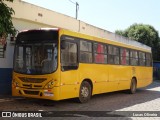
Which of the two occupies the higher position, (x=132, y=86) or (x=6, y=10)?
(x=6, y=10)

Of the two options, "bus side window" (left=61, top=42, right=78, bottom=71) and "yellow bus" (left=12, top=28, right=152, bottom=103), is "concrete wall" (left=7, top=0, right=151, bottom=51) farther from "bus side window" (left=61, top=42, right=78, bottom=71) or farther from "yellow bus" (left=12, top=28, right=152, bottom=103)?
"bus side window" (left=61, top=42, right=78, bottom=71)

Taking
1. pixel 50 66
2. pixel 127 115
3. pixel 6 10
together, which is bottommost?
pixel 127 115

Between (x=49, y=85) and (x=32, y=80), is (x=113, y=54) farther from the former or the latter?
(x=32, y=80)

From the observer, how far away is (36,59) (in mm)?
11484

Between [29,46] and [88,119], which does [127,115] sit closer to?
[88,119]

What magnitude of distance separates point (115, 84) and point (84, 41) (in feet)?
12.2

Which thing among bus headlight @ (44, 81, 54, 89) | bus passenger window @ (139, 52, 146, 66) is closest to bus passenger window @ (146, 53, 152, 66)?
bus passenger window @ (139, 52, 146, 66)

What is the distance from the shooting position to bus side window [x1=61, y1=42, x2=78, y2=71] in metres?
11.5

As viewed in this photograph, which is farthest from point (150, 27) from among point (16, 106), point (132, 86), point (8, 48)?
point (16, 106)

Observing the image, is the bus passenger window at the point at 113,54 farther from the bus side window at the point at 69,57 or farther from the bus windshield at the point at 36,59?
the bus windshield at the point at 36,59

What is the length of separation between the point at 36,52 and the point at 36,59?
0.27 metres

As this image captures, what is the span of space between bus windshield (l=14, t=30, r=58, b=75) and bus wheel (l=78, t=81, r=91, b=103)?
6.74ft

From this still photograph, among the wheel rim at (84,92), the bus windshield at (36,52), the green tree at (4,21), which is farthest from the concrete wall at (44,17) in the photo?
the wheel rim at (84,92)

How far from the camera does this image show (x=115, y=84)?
15.7m
